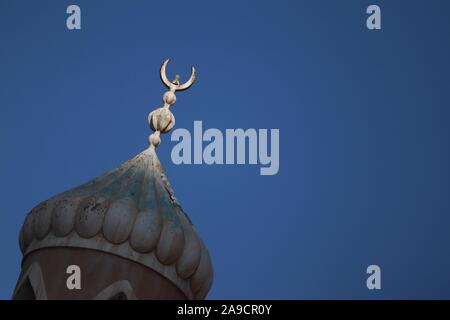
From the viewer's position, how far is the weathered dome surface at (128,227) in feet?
65.5

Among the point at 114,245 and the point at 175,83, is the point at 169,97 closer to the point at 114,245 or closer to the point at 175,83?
the point at 175,83

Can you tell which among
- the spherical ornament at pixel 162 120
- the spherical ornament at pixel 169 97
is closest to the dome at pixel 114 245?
the spherical ornament at pixel 162 120

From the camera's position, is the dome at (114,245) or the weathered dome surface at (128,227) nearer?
the dome at (114,245)

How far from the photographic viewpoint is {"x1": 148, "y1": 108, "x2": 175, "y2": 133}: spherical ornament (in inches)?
885

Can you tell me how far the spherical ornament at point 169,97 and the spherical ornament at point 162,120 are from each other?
200 mm

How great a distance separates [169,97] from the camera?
22719 mm

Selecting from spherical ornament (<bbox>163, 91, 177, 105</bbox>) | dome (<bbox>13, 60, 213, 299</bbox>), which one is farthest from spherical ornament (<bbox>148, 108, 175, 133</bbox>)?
dome (<bbox>13, 60, 213, 299</bbox>)

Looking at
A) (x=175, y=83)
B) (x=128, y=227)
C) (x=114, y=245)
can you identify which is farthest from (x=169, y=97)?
(x=114, y=245)

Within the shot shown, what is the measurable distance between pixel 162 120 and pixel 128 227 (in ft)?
10.3

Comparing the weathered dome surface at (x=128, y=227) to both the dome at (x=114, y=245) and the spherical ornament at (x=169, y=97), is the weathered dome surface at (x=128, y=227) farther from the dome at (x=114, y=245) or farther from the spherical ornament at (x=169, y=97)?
the spherical ornament at (x=169, y=97)
